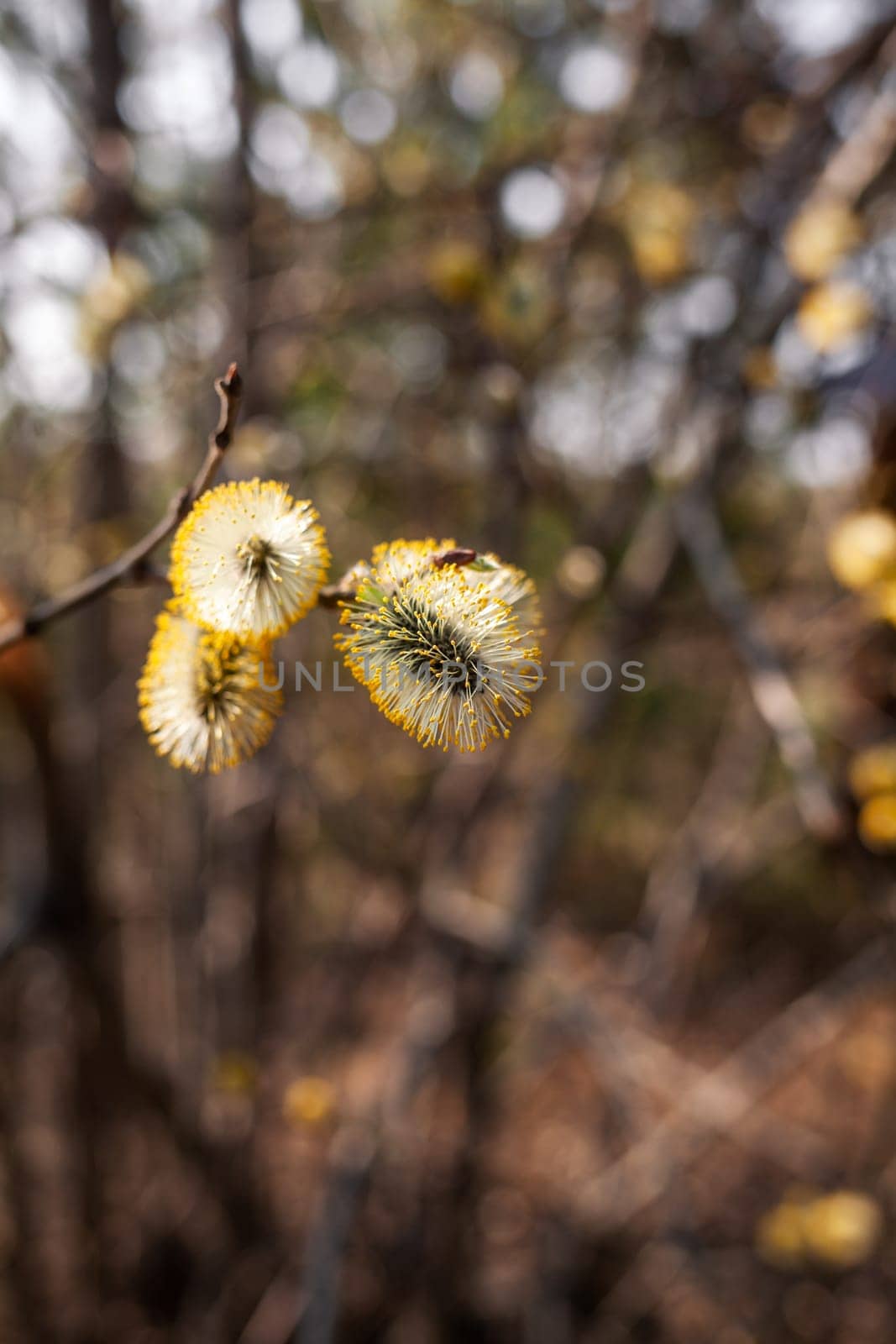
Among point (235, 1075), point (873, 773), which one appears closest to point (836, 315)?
point (873, 773)

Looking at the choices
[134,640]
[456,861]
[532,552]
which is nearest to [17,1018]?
[134,640]

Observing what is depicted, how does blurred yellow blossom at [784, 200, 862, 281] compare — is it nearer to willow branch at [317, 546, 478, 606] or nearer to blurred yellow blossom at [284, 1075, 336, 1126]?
willow branch at [317, 546, 478, 606]

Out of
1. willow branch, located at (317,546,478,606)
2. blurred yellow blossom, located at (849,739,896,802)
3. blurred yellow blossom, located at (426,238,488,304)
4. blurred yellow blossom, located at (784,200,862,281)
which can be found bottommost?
blurred yellow blossom, located at (849,739,896,802)

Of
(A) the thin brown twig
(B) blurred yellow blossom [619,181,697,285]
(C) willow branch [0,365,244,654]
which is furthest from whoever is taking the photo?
(B) blurred yellow blossom [619,181,697,285]

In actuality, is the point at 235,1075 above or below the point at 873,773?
below

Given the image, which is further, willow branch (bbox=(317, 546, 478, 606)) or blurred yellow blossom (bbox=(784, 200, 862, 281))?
blurred yellow blossom (bbox=(784, 200, 862, 281))

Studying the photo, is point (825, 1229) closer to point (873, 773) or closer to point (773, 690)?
point (873, 773)

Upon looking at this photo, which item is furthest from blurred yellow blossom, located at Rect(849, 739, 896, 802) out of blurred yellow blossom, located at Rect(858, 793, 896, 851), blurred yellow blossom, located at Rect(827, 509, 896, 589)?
blurred yellow blossom, located at Rect(827, 509, 896, 589)

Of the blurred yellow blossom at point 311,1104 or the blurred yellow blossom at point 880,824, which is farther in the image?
the blurred yellow blossom at point 311,1104

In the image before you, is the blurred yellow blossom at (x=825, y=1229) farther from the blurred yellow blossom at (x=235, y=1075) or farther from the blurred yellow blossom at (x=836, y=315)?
the blurred yellow blossom at (x=836, y=315)

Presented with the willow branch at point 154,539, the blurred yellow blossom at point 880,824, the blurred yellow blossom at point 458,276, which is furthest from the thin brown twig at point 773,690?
the willow branch at point 154,539
